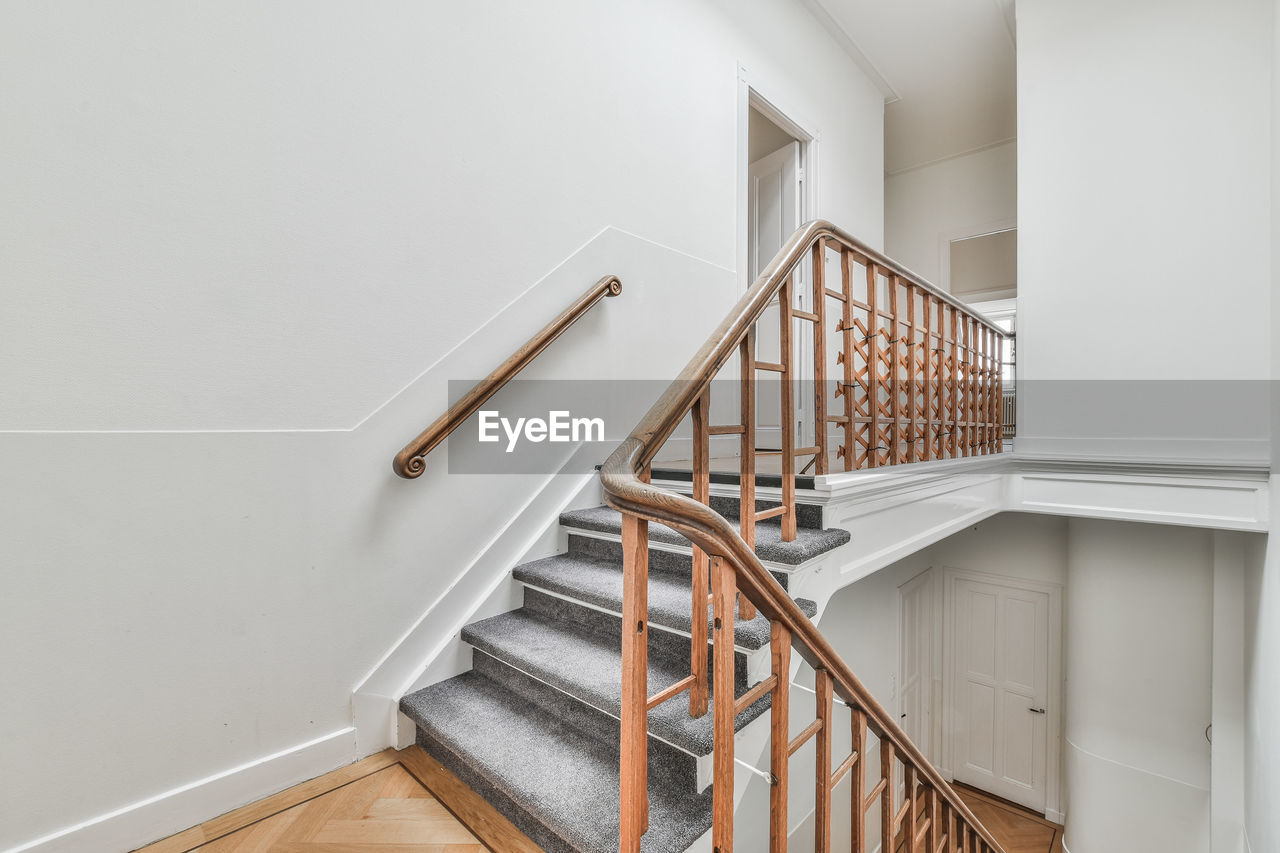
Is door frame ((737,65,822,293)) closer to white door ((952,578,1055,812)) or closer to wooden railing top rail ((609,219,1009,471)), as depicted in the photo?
wooden railing top rail ((609,219,1009,471))

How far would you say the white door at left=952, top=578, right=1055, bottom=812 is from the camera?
446 centimetres

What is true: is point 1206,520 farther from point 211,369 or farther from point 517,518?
point 211,369

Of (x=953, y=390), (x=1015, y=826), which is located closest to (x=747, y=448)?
(x=953, y=390)

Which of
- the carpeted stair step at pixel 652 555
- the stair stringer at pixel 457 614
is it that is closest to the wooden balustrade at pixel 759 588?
the carpeted stair step at pixel 652 555

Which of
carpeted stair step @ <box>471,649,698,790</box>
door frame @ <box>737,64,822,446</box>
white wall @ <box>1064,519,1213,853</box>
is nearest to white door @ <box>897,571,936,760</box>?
white wall @ <box>1064,519,1213,853</box>

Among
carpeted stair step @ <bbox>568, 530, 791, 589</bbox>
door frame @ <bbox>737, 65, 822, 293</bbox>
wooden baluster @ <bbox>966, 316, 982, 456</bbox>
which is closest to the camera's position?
carpeted stair step @ <bbox>568, 530, 791, 589</bbox>

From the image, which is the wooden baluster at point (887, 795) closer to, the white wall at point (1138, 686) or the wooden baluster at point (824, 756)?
the wooden baluster at point (824, 756)

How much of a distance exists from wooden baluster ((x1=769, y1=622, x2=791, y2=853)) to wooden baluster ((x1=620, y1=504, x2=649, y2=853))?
0.88ft

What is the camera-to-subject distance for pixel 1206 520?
291 cm

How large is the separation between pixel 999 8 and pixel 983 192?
1.87 m

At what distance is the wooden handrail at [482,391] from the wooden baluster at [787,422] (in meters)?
0.92

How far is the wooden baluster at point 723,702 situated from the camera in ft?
3.34

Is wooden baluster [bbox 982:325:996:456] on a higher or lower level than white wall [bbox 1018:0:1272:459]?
lower

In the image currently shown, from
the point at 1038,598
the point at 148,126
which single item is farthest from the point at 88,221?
the point at 1038,598
